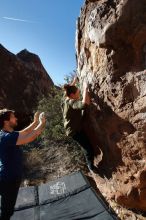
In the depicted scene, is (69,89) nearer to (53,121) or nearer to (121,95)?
(121,95)

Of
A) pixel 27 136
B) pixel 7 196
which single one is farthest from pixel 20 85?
pixel 7 196

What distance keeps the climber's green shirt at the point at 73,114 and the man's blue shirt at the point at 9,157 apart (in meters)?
1.84

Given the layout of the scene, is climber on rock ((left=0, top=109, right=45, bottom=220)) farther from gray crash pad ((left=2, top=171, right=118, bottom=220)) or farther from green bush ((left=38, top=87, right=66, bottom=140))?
green bush ((left=38, top=87, right=66, bottom=140))

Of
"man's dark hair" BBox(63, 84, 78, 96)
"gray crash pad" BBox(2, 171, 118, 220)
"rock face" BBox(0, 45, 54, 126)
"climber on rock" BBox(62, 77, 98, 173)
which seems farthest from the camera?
"rock face" BBox(0, 45, 54, 126)

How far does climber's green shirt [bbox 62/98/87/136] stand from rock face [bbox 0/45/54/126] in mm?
8803

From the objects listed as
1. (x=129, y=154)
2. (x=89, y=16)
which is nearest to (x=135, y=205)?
(x=129, y=154)

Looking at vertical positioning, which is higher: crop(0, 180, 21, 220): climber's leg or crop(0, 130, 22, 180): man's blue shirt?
crop(0, 130, 22, 180): man's blue shirt

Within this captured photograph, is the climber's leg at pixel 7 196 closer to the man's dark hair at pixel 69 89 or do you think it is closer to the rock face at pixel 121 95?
the rock face at pixel 121 95

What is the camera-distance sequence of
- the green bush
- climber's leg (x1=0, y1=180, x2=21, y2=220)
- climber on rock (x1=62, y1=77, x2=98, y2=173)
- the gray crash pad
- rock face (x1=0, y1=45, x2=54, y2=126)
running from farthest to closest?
rock face (x1=0, y1=45, x2=54, y2=126) → the green bush → climber on rock (x1=62, y1=77, x2=98, y2=173) → the gray crash pad → climber's leg (x1=0, y1=180, x2=21, y2=220)

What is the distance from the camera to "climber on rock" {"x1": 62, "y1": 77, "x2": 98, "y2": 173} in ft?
20.3

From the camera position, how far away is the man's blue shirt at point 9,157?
446 cm

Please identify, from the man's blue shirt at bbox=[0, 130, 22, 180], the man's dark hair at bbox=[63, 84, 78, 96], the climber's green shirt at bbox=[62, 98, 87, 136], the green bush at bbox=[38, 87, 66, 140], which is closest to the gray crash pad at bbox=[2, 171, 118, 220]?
the climber's green shirt at bbox=[62, 98, 87, 136]

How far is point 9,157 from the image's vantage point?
4.54 m

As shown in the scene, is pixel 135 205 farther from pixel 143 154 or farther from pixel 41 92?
pixel 41 92
